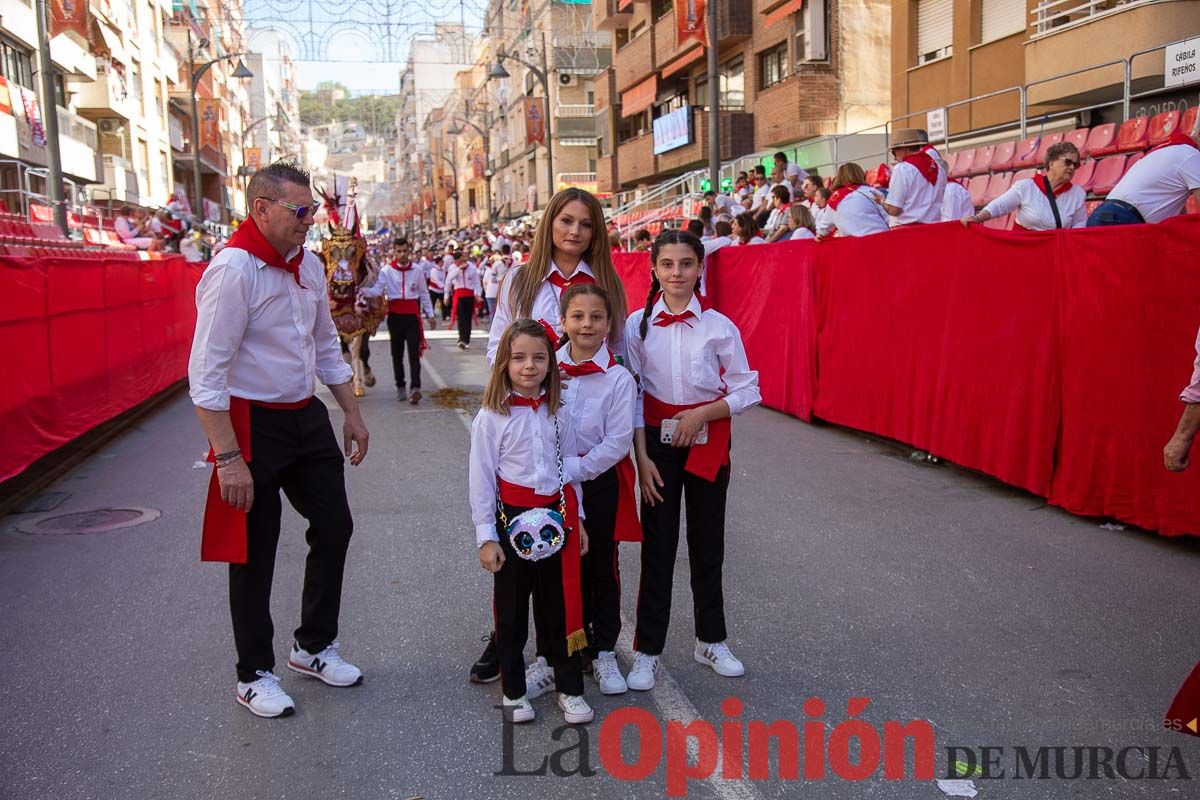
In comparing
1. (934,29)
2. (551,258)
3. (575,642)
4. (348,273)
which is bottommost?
(575,642)

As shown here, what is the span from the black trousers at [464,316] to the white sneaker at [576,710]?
59.8ft

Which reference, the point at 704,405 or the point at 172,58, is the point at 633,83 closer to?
the point at 172,58

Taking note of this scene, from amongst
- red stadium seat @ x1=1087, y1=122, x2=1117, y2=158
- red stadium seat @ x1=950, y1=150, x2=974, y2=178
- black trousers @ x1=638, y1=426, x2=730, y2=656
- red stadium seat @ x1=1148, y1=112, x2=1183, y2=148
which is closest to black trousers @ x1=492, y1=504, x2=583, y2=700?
black trousers @ x1=638, y1=426, x2=730, y2=656

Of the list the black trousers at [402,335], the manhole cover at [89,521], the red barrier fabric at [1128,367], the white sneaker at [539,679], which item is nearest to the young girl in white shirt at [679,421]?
the white sneaker at [539,679]

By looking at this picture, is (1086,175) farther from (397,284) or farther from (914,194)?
(397,284)

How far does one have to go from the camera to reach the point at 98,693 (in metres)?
4.30

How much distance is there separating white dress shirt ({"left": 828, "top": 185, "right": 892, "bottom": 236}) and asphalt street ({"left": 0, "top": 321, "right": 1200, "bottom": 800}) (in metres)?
3.52

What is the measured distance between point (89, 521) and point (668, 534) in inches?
190

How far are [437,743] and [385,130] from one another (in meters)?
167

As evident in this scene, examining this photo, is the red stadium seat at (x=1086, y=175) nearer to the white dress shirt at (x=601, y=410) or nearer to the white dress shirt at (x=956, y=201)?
the white dress shirt at (x=956, y=201)

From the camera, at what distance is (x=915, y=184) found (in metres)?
9.99

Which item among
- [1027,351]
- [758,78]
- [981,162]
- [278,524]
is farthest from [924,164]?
[758,78]

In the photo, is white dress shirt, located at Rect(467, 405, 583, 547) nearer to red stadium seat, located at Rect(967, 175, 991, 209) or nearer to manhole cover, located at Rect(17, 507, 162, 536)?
manhole cover, located at Rect(17, 507, 162, 536)

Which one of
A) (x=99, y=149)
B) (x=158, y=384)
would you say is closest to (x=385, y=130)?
(x=99, y=149)
